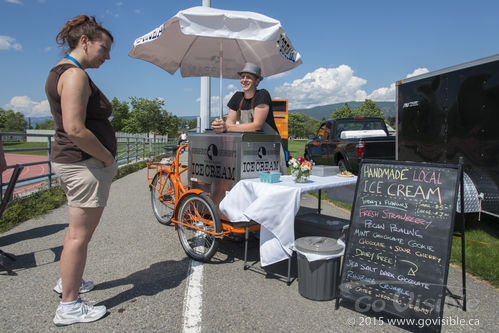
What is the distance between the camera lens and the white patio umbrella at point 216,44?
4211mm

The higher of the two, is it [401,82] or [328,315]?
[401,82]

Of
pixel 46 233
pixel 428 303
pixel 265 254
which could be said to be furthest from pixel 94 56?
pixel 46 233

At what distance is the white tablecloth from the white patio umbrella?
1889mm

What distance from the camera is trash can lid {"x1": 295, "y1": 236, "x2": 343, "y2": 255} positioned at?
303cm

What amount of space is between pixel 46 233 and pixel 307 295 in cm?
406

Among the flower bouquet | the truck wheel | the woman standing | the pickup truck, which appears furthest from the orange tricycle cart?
the truck wheel

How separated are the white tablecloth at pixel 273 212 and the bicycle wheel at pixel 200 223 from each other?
0.38m

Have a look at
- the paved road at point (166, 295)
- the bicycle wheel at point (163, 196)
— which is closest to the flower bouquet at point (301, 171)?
the paved road at point (166, 295)

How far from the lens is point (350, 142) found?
977 cm

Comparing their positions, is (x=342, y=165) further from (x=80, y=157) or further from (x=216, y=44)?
(x=80, y=157)

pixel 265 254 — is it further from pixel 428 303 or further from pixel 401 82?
pixel 401 82

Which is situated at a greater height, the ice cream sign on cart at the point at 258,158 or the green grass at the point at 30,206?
the ice cream sign on cart at the point at 258,158

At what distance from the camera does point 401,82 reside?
683cm

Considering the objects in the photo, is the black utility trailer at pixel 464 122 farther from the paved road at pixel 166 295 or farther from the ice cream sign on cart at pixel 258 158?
the ice cream sign on cart at pixel 258 158
